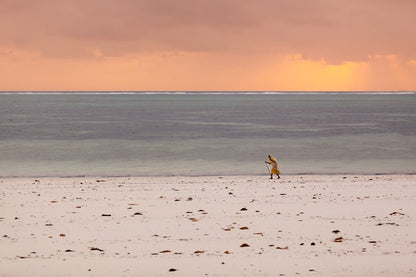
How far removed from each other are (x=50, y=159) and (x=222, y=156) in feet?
40.5

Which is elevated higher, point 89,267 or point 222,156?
point 222,156

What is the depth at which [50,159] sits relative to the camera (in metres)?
36.8

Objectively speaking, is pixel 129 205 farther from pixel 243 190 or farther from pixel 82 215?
pixel 243 190

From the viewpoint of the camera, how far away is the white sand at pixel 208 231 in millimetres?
10195

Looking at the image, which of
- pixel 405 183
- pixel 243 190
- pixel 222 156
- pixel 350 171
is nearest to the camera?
pixel 243 190

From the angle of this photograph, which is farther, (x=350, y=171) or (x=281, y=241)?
(x=350, y=171)

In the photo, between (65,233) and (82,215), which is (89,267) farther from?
(82,215)

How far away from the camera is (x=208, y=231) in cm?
1297

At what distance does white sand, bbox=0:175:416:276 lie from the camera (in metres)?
10.2

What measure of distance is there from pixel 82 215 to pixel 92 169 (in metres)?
17.0

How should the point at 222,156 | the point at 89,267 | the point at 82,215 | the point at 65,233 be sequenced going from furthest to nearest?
the point at 222,156
the point at 82,215
the point at 65,233
the point at 89,267

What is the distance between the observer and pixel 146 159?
37188 mm

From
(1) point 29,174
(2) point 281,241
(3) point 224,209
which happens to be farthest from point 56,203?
(1) point 29,174

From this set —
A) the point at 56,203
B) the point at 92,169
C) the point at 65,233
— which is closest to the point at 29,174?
the point at 92,169
